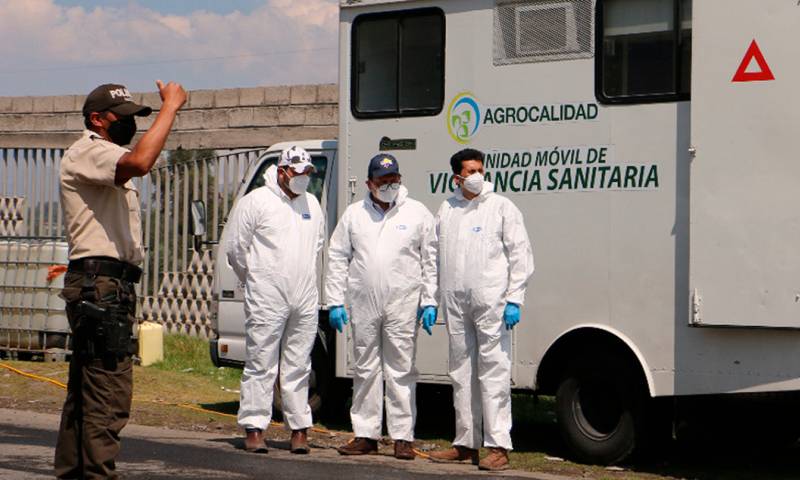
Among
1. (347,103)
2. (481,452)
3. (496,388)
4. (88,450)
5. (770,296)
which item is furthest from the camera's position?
(347,103)

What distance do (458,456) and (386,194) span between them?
72.2 inches

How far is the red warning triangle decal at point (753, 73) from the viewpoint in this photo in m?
8.52

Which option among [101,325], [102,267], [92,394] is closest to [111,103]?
[102,267]

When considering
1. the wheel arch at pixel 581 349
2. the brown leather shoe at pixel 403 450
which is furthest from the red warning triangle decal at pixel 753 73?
the brown leather shoe at pixel 403 450

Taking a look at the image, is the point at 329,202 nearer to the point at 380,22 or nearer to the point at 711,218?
the point at 380,22

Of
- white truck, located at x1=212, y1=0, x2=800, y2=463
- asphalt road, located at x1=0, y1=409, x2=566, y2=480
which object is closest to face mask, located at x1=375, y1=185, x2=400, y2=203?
white truck, located at x1=212, y1=0, x2=800, y2=463

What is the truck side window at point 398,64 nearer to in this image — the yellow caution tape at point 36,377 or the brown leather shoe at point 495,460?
the brown leather shoe at point 495,460

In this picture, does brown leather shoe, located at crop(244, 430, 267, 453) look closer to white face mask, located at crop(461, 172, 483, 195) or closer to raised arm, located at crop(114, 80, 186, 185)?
white face mask, located at crop(461, 172, 483, 195)

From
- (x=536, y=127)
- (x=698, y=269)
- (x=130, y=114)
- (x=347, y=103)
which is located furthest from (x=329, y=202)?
(x=130, y=114)

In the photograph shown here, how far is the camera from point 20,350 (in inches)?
593

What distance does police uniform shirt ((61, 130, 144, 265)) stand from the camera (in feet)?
20.6

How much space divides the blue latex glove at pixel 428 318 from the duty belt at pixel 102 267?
11.1 ft

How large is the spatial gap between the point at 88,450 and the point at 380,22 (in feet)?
16.9

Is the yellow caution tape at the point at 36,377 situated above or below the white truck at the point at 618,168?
below
